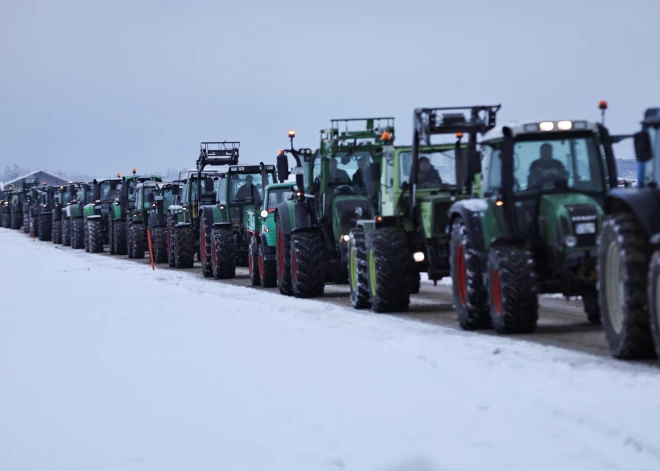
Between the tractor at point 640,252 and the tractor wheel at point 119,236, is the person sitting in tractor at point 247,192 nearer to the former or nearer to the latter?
the tractor wheel at point 119,236

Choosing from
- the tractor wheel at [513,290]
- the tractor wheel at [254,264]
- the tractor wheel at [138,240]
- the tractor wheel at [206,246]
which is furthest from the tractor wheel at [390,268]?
the tractor wheel at [138,240]

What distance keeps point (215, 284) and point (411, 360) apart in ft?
40.8

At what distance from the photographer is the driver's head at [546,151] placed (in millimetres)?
12211

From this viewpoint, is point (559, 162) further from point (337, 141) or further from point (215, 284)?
point (215, 284)

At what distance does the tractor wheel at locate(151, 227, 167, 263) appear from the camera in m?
31.3

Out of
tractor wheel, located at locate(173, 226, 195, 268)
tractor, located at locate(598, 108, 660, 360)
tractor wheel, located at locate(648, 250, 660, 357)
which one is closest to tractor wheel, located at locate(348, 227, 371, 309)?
tractor, located at locate(598, 108, 660, 360)

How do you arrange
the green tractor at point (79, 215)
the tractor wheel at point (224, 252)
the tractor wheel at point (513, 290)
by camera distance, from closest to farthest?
the tractor wheel at point (513, 290)
the tractor wheel at point (224, 252)
the green tractor at point (79, 215)

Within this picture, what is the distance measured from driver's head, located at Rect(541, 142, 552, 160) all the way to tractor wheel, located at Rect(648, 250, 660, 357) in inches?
137

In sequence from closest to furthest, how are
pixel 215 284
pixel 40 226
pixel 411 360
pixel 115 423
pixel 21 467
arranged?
pixel 21 467 < pixel 115 423 < pixel 411 360 < pixel 215 284 < pixel 40 226

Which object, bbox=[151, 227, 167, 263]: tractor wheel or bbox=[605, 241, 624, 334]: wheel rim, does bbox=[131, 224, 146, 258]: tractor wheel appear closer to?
bbox=[151, 227, 167, 263]: tractor wheel

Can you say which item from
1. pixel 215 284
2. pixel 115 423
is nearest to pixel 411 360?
pixel 115 423

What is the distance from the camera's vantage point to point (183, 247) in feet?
93.7

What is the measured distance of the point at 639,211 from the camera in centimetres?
920

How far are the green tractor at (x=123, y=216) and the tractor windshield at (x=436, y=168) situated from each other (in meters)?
20.9
